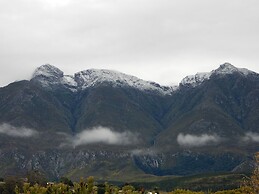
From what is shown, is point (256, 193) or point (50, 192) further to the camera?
point (50, 192)

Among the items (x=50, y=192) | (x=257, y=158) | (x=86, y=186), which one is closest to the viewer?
(x=257, y=158)

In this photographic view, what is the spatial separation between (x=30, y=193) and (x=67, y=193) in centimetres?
906

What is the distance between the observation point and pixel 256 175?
70.0 m

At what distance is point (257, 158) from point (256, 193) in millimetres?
7365

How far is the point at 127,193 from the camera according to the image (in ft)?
419

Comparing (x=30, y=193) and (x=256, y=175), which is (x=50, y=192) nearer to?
(x=30, y=193)

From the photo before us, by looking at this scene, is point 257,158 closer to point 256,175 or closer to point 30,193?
point 256,175

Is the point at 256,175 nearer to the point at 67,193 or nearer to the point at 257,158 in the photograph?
the point at 257,158

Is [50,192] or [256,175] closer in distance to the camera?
[256,175]

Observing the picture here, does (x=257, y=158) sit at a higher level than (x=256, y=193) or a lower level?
higher

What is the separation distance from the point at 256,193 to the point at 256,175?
3863 mm

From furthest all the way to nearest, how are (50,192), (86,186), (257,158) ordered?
(50,192), (86,186), (257,158)

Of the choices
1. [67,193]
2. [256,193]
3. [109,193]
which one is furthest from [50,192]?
[256,193]

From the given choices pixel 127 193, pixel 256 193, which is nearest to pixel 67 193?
pixel 127 193
